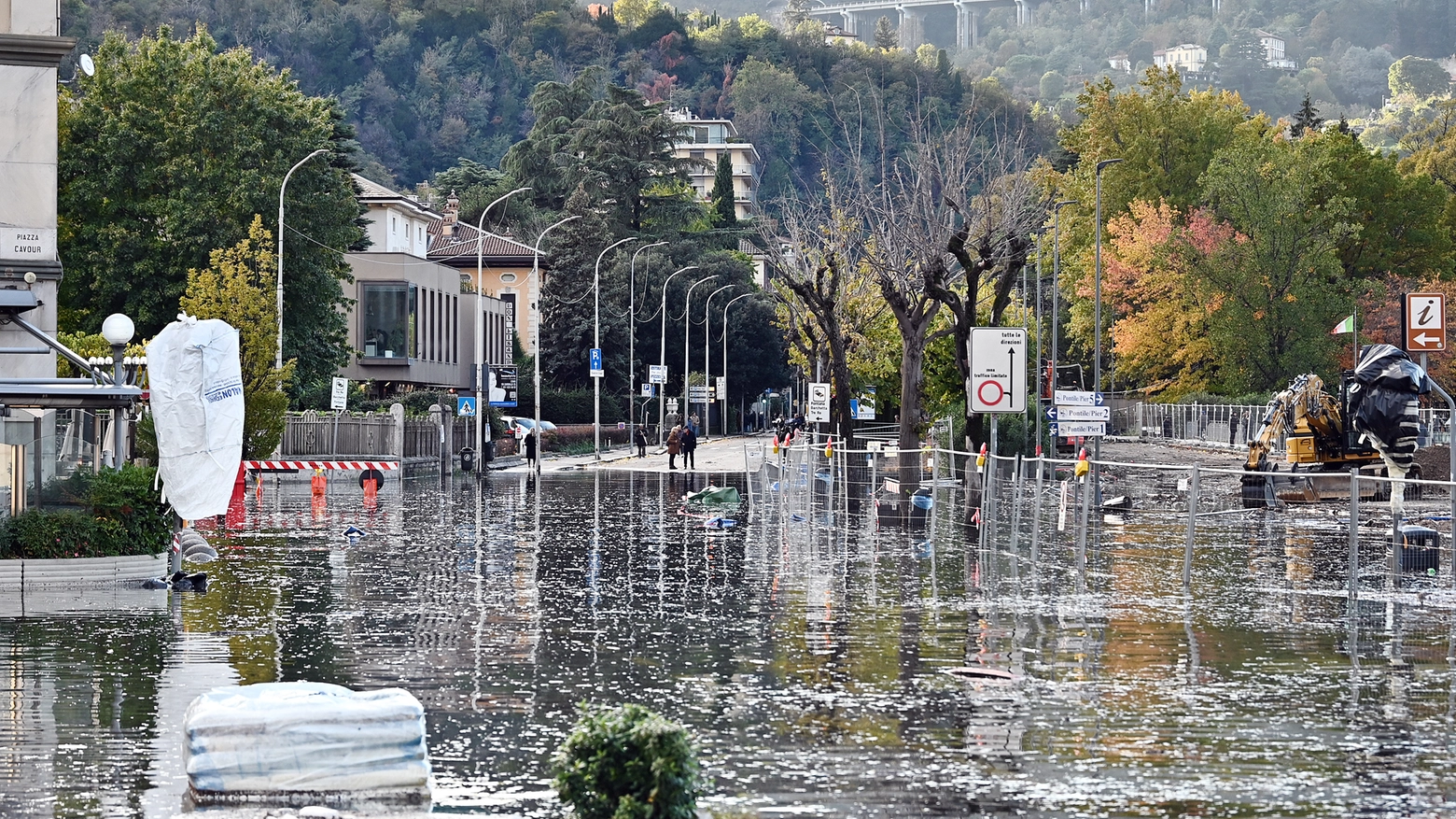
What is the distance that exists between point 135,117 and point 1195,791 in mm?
53606

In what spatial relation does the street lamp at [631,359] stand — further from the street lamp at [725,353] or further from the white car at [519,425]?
the street lamp at [725,353]

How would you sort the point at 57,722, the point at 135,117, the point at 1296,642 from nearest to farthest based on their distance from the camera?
the point at 57,722, the point at 1296,642, the point at 135,117

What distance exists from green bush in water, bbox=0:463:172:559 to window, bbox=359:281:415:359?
64646mm

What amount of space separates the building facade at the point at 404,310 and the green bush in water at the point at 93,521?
5908 cm

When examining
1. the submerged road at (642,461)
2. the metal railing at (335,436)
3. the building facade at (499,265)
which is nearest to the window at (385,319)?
the submerged road at (642,461)

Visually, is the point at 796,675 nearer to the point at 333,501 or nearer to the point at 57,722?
the point at 57,722

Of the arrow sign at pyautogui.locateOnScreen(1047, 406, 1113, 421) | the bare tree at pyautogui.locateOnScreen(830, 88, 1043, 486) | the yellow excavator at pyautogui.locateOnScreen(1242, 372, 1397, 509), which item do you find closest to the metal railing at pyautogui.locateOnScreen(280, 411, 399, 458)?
the bare tree at pyautogui.locateOnScreen(830, 88, 1043, 486)

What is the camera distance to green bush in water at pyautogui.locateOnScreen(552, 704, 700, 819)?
7211 millimetres

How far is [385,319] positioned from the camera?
84750 mm

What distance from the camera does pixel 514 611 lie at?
57.8ft

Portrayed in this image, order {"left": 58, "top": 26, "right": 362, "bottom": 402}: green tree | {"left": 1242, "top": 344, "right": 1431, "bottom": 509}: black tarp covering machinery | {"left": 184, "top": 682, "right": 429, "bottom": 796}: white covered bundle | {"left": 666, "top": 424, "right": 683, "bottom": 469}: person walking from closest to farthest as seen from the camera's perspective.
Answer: {"left": 184, "top": 682, "right": 429, "bottom": 796}: white covered bundle
{"left": 1242, "top": 344, "right": 1431, "bottom": 509}: black tarp covering machinery
{"left": 58, "top": 26, "right": 362, "bottom": 402}: green tree
{"left": 666, "top": 424, "right": 683, "bottom": 469}: person walking

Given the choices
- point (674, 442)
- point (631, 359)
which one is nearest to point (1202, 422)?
point (674, 442)

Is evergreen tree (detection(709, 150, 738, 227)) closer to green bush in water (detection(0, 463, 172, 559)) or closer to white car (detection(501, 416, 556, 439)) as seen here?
white car (detection(501, 416, 556, 439))

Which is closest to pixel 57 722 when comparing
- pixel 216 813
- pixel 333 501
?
pixel 216 813
